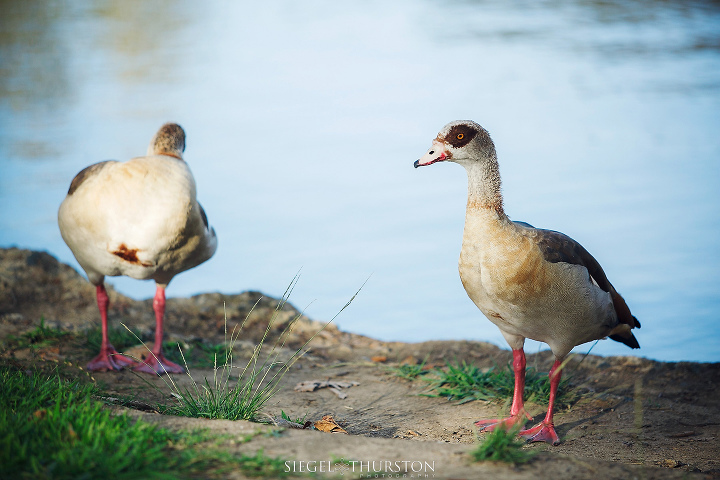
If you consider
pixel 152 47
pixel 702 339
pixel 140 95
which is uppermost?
pixel 152 47

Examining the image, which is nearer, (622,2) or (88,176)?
(88,176)

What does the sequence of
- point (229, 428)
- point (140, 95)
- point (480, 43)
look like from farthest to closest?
point (480, 43) < point (140, 95) < point (229, 428)

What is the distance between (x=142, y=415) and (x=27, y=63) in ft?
58.2

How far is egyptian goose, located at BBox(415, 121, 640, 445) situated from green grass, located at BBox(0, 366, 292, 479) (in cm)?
191

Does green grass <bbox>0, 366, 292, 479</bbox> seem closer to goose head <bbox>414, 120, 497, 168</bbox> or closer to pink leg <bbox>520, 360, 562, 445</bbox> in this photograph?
pink leg <bbox>520, 360, 562, 445</bbox>

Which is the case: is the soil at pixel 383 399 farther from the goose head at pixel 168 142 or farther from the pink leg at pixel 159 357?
the goose head at pixel 168 142

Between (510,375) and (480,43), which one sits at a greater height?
(480,43)

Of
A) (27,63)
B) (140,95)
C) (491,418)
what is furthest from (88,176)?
(27,63)

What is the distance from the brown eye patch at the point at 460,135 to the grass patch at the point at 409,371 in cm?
207

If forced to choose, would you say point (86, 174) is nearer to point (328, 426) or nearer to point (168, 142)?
point (168, 142)

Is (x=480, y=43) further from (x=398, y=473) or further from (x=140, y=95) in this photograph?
(x=398, y=473)

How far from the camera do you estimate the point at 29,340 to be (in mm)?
6285

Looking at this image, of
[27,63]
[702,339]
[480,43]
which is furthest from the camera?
[480,43]

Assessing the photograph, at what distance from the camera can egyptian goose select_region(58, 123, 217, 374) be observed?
18.0 ft
